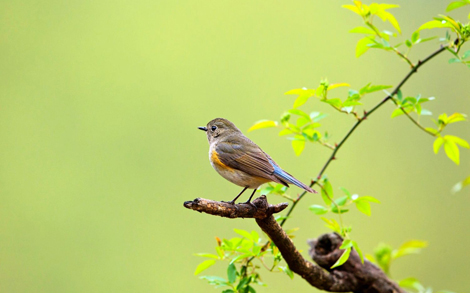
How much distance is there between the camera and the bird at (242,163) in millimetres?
1932

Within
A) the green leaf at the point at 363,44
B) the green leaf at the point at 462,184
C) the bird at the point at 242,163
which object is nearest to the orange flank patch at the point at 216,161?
the bird at the point at 242,163

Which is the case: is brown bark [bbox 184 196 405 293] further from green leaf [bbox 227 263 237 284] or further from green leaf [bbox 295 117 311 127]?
green leaf [bbox 295 117 311 127]

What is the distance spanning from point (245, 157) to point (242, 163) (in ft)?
0.18

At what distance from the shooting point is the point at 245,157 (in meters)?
2.06

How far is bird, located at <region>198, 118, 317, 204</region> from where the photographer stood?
1.93 meters

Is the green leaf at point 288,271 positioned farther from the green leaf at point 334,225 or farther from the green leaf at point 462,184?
the green leaf at point 462,184

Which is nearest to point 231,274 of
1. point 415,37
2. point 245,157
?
point 245,157

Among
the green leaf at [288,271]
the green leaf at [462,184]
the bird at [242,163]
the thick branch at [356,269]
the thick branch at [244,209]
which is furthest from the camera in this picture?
the thick branch at [356,269]

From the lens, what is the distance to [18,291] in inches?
161

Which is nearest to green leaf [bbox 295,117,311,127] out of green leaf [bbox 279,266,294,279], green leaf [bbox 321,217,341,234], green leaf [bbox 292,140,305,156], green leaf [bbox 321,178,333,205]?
green leaf [bbox 292,140,305,156]

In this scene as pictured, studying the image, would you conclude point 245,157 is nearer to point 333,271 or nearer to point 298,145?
point 298,145

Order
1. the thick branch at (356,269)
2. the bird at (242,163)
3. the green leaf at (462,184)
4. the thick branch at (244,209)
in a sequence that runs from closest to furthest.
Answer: the thick branch at (244,209), the green leaf at (462,184), the bird at (242,163), the thick branch at (356,269)

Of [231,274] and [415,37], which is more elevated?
[415,37]

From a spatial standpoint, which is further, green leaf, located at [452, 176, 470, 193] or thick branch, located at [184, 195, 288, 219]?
green leaf, located at [452, 176, 470, 193]
